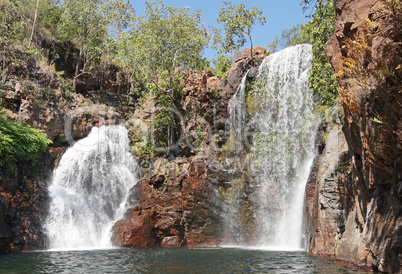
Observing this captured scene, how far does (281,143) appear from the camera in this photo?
71.8ft

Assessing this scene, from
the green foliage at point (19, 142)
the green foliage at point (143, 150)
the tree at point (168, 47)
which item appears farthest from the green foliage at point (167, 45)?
the green foliage at point (19, 142)

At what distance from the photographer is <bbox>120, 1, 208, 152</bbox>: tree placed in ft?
90.3

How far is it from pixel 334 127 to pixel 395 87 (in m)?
8.07

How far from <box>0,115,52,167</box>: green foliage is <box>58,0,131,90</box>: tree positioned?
10264mm

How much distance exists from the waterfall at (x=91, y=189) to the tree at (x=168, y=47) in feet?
13.8

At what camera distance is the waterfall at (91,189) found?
20.6m

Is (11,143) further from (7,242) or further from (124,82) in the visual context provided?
(124,82)

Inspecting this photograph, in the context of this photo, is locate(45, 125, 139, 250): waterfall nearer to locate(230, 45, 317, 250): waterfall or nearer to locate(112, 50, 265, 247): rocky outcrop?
locate(112, 50, 265, 247): rocky outcrop

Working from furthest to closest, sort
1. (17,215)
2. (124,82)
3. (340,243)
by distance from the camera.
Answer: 1. (124,82)
2. (17,215)
3. (340,243)

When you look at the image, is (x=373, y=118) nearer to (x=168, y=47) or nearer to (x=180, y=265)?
(x=180, y=265)

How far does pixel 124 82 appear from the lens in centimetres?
3659

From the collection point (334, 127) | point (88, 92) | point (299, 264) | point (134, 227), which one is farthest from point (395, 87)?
point (88, 92)

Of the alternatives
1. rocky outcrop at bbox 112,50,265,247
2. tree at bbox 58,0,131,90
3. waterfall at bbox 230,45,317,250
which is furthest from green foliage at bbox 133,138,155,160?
tree at bbox 58,0,131,90

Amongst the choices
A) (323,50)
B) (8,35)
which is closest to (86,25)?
(8,35)
